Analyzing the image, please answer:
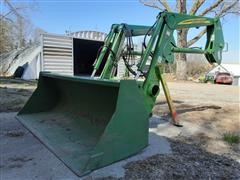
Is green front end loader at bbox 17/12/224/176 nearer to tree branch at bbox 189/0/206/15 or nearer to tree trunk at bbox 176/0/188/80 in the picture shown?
tree trunk at bbox 176/0/188/80

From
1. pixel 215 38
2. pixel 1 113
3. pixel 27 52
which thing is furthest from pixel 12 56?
pixel 215 38

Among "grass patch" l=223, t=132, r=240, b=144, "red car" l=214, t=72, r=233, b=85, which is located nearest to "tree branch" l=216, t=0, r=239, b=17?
"red car" l=214, t=72, r=233, b=85

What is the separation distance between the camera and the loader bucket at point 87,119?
2.79m

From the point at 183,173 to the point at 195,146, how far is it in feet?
3.14

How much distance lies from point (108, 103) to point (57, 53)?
12.3 metres

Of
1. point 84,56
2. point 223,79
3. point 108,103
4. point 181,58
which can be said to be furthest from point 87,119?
point 223,79

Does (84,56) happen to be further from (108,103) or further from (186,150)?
(186,150)

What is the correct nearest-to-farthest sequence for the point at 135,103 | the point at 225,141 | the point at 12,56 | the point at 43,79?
1. the point at 135,103
2. the point at 225,141
3. the point at 43,79
4. the point at 12,56

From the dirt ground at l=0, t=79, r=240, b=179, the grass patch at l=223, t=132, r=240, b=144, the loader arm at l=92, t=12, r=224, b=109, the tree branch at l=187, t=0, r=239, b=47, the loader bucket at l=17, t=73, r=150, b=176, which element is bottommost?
the dirt ground at l=0, t=79, r=240, b=179

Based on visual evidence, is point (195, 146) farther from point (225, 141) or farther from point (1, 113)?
point (1, 113)

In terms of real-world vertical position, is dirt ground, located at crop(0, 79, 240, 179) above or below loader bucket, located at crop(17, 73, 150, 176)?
below

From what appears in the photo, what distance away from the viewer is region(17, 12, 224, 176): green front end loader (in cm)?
286

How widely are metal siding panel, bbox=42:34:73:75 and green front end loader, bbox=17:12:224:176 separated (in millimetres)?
10580

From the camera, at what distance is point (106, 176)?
8.59ft
